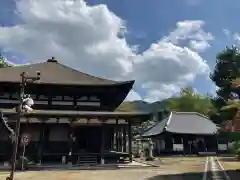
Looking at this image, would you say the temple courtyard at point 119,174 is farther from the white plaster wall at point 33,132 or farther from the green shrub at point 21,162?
the white plaster wall at point 33,132

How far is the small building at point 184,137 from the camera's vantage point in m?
47.8

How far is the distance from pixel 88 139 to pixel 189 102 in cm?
6289

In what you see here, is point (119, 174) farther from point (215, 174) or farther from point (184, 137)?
point (184, 137)

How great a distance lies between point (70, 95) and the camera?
3006 centimetres

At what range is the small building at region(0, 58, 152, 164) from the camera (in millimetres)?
26734

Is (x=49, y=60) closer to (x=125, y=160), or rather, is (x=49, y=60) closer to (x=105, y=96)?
(x=105, y=96)

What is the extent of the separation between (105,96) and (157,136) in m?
21.0

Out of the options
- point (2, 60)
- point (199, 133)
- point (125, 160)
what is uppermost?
point (2, 60)

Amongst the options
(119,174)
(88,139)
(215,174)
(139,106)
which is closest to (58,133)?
(88,139)

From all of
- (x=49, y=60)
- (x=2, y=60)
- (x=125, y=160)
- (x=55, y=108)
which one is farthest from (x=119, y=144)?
(x=2, y=60)

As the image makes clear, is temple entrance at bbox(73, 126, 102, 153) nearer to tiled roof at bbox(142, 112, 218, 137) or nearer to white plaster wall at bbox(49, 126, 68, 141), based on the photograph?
white plaster wall at bbox(49, 126, 68, 141)

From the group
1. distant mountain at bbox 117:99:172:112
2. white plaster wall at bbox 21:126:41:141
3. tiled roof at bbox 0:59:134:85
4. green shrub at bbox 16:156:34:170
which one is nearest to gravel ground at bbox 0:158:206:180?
green shrub at bbox 16:156:34:170

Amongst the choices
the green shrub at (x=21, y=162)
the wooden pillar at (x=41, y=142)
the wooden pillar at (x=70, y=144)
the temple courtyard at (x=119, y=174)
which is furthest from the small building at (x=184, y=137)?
the green shrub at (x=21, y=162)

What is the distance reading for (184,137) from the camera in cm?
4847
